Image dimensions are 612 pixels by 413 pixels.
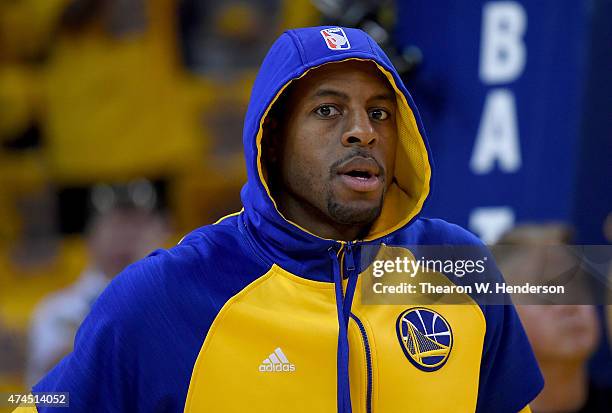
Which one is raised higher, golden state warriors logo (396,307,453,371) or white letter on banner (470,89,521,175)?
white letter on banner (470,89,521,175)

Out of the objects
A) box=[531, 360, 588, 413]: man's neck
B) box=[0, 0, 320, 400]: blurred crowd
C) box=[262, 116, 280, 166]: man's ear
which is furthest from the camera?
box=[0, 0, 320, 400]: blurred crowd

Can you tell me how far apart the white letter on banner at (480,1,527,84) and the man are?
8.25ft

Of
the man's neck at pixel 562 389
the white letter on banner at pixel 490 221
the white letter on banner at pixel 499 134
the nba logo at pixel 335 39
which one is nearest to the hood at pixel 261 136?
the nba logo at pixel 335 39

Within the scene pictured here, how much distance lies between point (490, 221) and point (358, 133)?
277cm

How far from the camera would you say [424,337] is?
2.46 metres

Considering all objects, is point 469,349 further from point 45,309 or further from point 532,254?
point 45,309

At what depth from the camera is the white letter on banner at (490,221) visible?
500 cm

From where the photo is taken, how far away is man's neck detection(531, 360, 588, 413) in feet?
13.1

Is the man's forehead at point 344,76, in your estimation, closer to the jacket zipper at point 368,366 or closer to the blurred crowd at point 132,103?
the jacket zipper at point 368,366

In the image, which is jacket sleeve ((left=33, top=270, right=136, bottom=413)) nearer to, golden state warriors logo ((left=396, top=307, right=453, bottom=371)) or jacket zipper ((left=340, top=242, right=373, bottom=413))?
jacket zipper ((left=340, top=242, right=373, bottom=413))

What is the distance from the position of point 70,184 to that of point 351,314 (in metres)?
5.12

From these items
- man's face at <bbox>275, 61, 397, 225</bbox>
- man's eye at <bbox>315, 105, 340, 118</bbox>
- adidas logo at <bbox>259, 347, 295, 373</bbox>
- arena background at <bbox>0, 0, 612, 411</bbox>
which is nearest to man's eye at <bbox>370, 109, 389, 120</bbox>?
man's face at <bbox>275, 61, 397, 225</bbox>

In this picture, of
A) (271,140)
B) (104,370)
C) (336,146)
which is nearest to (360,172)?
(336,146)

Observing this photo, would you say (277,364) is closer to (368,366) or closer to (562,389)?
(368,366)
